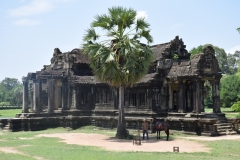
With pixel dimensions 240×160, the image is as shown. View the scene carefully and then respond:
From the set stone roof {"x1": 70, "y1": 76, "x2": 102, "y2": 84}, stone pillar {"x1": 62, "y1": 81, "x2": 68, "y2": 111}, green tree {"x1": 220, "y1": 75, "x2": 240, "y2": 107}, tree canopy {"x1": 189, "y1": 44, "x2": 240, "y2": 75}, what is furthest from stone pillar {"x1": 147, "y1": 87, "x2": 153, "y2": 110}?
tree canopy {"x1": 189, "y1": 44, "x2": 240, "y2": 75}

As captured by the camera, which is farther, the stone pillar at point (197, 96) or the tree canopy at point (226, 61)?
the tree canopy at point (226, 61)

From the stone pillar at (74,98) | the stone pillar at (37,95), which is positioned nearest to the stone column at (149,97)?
the stone pillar at (74,98)

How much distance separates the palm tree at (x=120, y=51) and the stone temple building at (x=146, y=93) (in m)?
4.63

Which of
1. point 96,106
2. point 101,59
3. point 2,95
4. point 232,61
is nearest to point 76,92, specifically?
point 96,106

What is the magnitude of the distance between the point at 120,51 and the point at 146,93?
22.7 feet

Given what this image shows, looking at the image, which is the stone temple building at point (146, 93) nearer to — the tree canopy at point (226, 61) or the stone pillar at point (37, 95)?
the stone pillar at point (37, 95)

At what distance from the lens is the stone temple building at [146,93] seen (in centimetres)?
2444

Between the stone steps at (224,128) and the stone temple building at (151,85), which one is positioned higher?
the stone temple building at (151,85)

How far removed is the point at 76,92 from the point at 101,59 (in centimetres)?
1138

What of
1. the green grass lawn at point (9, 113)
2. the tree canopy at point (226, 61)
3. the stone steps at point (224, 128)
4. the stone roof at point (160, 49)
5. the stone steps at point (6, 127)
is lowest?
the green grass lawn at point (9, 113)

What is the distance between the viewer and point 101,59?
21406 mm

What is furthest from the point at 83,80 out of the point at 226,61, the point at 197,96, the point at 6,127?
the point at 226,61

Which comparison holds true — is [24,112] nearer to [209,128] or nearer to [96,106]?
[96,106]

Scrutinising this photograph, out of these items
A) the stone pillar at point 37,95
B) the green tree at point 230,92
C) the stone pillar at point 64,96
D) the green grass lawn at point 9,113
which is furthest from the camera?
the green tree at point 230,92
